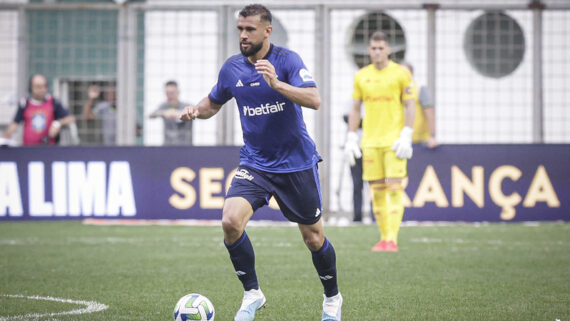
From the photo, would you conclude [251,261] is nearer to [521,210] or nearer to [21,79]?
[521,210]

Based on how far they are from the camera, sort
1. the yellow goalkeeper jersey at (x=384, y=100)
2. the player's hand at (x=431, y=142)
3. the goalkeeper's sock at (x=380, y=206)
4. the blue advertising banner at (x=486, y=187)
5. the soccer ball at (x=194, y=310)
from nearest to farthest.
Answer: the soccer ball at (x=194, y=310), the goalkeeper's sock at (x=380, y=206), the yellow goalkeeper jersey at (x=384, y=100), the player's hand at (x=431, y=142), the blue advertising banner at (x=486, y=187)

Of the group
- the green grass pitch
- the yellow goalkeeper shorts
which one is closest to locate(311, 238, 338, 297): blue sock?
the green grass pitch

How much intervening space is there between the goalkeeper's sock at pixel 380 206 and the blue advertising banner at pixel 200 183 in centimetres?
348

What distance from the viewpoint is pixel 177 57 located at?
14.6 meters

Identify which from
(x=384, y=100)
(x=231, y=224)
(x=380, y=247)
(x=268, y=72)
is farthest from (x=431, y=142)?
(x=268, y=72)

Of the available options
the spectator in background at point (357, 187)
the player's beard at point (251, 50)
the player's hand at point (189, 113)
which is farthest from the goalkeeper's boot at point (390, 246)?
the player's beard at point (251, 50)

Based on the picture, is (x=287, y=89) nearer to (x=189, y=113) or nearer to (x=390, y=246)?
(x=189, y=113)

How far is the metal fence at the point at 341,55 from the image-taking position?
14211mm

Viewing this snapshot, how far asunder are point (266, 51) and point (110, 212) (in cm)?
839

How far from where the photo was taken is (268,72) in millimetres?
5266

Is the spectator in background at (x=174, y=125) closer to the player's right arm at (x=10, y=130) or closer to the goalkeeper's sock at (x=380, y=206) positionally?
the player's right arm at (x=10, y=130)

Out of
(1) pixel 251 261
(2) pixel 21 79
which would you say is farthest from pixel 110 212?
(1) pixel 251 261

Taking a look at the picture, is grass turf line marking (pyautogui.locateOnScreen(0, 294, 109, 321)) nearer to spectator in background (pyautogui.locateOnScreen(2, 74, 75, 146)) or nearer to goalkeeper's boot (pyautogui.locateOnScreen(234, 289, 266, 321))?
goalkeeper's boot (pyautogui.locateOnScreen(234, 289, 266, 321))

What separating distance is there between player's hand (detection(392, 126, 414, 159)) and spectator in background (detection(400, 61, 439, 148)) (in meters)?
1.87
